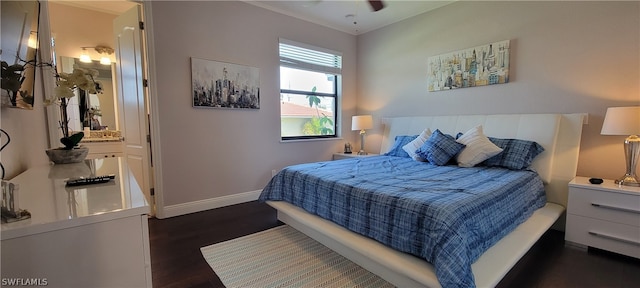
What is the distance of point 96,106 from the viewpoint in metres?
3.99

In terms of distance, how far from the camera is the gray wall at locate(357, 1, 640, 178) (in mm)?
2477

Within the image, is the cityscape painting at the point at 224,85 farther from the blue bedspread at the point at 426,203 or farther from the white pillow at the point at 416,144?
the white pillow at the point at 416,144

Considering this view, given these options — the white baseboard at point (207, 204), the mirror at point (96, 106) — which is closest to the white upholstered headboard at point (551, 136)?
the white baseboard at point (207, 204)

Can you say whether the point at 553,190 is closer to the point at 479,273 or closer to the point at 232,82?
the point at 479,273

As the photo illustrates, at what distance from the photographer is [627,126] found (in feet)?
7.08

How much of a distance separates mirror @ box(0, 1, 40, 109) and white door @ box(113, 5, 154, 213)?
1.40 m

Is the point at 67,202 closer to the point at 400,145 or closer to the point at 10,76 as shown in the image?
the point at 10,76

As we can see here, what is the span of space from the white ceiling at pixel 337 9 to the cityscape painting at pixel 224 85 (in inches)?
38.5

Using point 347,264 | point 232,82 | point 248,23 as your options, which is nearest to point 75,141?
point 232,82

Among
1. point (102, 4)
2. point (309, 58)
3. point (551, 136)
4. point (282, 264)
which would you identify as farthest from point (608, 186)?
point (102, 4)

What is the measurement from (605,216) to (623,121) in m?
0.80

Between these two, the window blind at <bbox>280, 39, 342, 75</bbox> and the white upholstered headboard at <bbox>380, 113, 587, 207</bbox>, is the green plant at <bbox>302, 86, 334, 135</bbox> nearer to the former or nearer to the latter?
the window blind at <bbox>280, 39, 342, 75</bbox>

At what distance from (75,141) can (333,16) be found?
3.48 meters

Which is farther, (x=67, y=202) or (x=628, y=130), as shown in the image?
(x=628, y=130)
